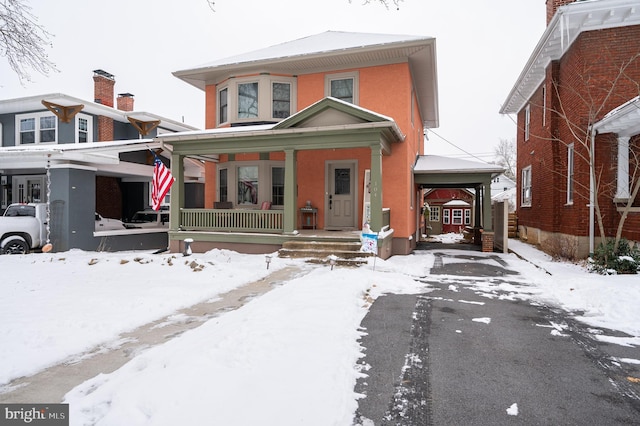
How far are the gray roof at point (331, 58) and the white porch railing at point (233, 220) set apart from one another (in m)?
5.70

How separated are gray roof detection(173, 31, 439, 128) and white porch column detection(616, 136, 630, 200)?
629cm

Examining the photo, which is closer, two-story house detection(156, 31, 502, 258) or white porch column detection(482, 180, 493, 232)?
two-story house detection(156, 31, 502, 258)

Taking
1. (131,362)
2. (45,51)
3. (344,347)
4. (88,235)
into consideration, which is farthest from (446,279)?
(88,235)

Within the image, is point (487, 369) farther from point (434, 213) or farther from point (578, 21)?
point (434, 213)

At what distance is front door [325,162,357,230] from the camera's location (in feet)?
43.5

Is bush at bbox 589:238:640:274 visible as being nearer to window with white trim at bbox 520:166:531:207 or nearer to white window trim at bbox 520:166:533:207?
white window trim at bbox 520:166:533:207

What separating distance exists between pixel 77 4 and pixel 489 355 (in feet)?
30.0

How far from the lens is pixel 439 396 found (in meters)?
3.33

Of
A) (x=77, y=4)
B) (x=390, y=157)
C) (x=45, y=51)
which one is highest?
(x=77, y=4)

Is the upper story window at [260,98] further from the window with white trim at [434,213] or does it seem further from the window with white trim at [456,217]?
the window with white trim at [456,217]

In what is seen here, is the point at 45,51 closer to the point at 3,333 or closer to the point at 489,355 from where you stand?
the point at 3,333

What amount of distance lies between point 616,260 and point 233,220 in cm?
1066

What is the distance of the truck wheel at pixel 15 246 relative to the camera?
12.1 meters

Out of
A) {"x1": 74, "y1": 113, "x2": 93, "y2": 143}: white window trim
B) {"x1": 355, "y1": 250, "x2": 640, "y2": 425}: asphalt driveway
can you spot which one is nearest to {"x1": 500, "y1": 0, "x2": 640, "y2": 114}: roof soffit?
{"x1": 355, "y1": 250, "x2": 640, "y2": 425}: asphalt driveway
